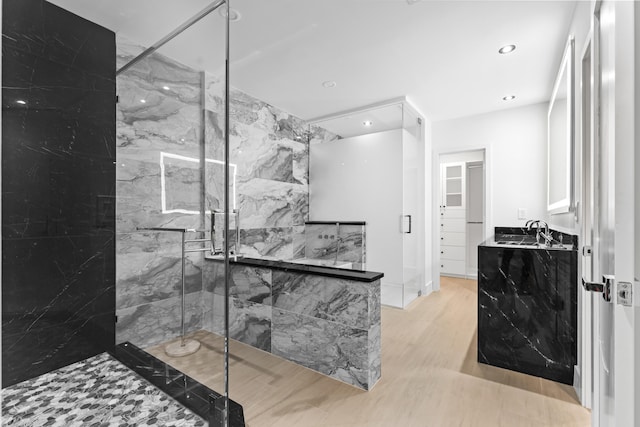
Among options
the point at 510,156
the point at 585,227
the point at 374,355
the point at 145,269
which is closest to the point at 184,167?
the point at 145,269

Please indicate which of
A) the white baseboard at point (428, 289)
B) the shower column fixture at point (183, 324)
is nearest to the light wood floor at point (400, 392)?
the shower column fixture at point (183, 324)

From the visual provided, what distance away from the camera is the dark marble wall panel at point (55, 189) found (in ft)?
4.42

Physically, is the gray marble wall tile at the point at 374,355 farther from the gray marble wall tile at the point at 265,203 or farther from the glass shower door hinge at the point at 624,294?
the gray marble wall tile at the point at 265,203

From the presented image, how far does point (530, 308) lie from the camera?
2076 millimetres

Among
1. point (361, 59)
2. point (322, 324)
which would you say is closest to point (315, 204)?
point (361, 59)

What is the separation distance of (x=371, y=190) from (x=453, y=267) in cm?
269

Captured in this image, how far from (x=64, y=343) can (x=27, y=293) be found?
0.34 meters

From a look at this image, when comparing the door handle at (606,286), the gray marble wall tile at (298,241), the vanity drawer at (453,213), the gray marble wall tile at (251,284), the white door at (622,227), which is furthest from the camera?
the vanity drawer at (453,213)

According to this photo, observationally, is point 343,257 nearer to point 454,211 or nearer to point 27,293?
point 454,211

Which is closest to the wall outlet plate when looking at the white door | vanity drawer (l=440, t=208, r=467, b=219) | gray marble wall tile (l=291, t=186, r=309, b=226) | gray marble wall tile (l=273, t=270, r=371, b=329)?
vanity drawer (l=440, t=208, r=467, b=219)

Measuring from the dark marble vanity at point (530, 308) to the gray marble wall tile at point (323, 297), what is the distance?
105 cm

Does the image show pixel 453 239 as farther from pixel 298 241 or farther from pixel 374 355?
pixel 374 355

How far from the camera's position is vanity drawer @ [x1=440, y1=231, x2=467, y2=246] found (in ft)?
17.3

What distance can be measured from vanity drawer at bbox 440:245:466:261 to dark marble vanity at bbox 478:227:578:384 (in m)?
3.05
